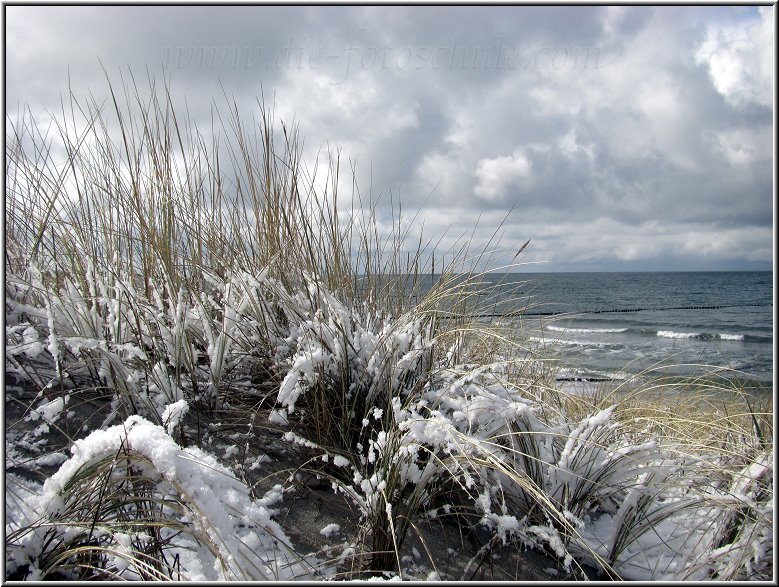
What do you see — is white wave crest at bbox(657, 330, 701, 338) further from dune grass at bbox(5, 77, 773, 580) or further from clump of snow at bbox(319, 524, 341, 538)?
clump of snow at bbox(319, 524, 341, 538)

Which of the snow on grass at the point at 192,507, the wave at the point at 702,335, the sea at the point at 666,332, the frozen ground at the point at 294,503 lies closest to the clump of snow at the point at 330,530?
the frozen ground at the point at 294,503

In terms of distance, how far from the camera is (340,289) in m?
2.41

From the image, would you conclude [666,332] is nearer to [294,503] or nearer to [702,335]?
[702,335]

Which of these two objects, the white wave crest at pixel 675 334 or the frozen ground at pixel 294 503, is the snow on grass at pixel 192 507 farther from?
the white wave crest at pixel 675 334

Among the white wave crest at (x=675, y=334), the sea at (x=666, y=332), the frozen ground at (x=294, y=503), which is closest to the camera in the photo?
the frozen ground at (x=294, y=503)

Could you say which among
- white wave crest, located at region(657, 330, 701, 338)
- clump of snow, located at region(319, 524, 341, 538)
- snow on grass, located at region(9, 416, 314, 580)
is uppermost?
snow on grass, located at region(9, 416, 314, 580)

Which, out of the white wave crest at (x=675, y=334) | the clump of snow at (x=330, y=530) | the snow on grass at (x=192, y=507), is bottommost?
the white wave crest at (x=675, y=334)

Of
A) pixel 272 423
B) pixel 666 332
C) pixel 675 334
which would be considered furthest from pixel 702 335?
pixel 272 423

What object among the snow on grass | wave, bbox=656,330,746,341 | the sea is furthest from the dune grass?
wave, bbox=656,330,746,341

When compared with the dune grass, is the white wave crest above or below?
below

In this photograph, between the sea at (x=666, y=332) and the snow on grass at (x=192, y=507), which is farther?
the sea at (x=666, y=332)

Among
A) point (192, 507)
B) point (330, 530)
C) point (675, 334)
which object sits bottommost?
point (675, 334)

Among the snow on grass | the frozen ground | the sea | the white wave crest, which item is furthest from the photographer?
the white wave crest

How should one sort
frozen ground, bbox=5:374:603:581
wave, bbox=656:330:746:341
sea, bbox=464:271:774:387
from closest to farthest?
frozen ground, bbox=5:374:603:581, sea, bbox=464:271:774:387, wave, bbox=656:330:746:341
